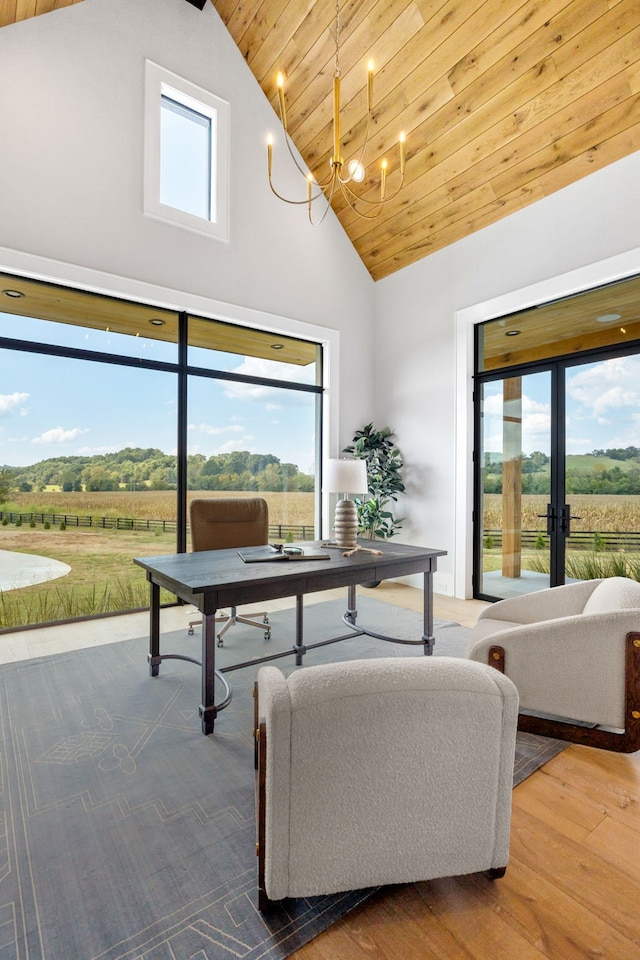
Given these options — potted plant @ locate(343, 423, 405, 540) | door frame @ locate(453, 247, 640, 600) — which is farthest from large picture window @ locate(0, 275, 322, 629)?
door frame @ locate(453, 247, 640, 600)

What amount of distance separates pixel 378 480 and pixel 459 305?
1934 mm

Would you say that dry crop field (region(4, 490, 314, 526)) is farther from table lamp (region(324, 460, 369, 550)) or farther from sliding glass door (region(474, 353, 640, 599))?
sliding glass door (region(474, 353, 640, 599))

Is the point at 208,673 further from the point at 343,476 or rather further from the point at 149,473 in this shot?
the point at 149,473

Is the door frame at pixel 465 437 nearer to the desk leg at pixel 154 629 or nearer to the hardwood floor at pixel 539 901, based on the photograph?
the hardwood floor at pixel 539 901

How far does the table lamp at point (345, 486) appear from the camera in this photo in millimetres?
3016

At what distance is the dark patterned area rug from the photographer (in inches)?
45.9

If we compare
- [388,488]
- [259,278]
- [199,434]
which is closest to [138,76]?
[259,278]

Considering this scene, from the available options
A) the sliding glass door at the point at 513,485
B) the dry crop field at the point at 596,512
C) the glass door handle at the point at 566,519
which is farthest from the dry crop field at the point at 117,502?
the glass door handle at the point at 566,519

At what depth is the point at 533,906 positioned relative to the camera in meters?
1.24

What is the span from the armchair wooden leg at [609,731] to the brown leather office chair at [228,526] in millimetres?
1705

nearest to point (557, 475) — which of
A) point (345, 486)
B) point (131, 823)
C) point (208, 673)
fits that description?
point (345, 486)

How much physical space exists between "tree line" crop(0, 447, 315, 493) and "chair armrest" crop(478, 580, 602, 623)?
109 inches

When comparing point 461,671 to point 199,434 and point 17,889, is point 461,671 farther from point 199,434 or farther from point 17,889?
point 199,434

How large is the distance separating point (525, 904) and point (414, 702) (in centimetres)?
67
